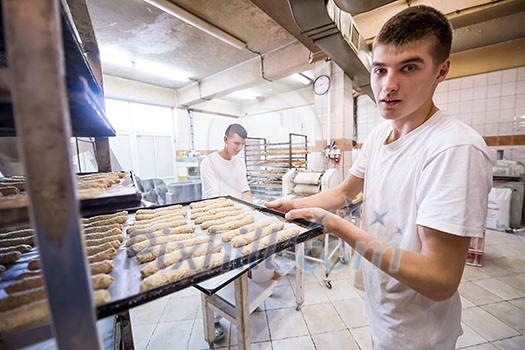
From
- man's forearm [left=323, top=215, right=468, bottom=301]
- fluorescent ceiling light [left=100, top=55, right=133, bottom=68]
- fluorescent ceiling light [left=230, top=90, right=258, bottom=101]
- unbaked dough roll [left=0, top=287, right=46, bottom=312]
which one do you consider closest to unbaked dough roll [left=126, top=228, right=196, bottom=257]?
unbaked dough roll [left=0, top=287, right=46, bottom=312]

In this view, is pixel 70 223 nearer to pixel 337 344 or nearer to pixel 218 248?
pixel 218 248

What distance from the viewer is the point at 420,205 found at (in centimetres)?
71

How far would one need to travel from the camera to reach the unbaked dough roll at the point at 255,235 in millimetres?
935

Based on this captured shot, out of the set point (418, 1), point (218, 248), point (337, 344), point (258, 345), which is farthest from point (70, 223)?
point (418, 1)

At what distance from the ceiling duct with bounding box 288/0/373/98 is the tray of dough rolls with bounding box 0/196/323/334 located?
69.7 inches

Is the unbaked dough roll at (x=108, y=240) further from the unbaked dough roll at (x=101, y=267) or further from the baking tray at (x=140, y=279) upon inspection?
the unbaked dough roll at (x=101, y=267)

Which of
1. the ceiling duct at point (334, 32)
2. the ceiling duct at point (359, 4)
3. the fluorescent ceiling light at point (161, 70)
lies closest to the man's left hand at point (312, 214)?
the ceiling duct at point (359, 4)

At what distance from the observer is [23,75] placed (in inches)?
11.6

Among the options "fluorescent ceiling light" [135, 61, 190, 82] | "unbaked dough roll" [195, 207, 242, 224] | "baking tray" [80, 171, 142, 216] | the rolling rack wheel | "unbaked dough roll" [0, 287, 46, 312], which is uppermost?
"fluorescent ceiling light" [135, 61, 190, 82]

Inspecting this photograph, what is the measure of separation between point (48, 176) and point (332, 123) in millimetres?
3575

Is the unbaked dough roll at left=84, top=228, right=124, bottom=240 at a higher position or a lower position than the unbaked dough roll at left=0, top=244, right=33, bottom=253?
lower

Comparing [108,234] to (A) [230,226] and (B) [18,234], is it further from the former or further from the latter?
(A) [230,226]

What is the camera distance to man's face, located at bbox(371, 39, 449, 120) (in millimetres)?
714

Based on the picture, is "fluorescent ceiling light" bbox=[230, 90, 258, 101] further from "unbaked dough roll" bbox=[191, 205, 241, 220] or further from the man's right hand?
the man's right hand
